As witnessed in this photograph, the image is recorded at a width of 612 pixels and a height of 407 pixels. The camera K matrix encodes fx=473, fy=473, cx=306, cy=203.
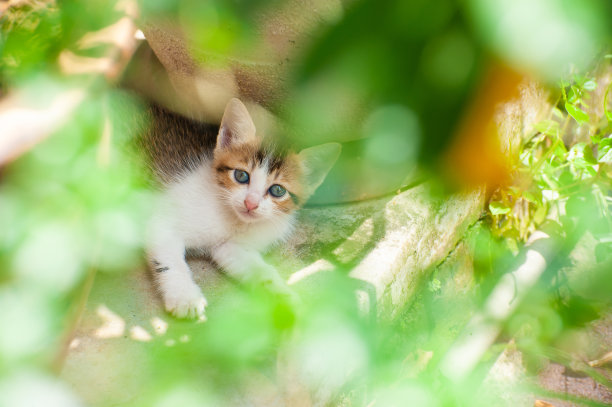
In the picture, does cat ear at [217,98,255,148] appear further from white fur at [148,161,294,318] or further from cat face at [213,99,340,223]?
white fur at [148,161,294,318]

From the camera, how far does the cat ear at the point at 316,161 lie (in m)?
1.46

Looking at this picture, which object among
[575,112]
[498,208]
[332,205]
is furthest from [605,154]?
[332,205]

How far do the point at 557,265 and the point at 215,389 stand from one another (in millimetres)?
1885

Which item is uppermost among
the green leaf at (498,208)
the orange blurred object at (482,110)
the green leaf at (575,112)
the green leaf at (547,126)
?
the orange blurred object at (482,110)

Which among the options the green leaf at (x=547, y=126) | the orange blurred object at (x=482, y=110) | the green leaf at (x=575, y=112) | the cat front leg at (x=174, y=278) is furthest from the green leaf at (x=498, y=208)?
the orange blurred object at (x=482, y=110)

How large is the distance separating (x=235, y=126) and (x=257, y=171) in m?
0.16

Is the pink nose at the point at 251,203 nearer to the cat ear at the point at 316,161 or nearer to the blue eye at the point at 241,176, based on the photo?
the blue eye at the point at 241,176

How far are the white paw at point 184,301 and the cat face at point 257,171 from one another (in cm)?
31

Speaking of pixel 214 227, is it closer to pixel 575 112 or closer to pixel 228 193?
pixel 228 193

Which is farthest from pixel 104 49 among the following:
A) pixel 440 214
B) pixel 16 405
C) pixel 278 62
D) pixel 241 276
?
pixel 440 214

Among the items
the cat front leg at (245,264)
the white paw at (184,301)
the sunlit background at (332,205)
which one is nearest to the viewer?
the sunlit background at (332,205)

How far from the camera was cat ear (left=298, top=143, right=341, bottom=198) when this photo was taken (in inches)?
57.3

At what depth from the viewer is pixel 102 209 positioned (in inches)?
27.0

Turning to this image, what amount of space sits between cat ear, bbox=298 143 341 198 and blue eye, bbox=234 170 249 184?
19 centimetres
